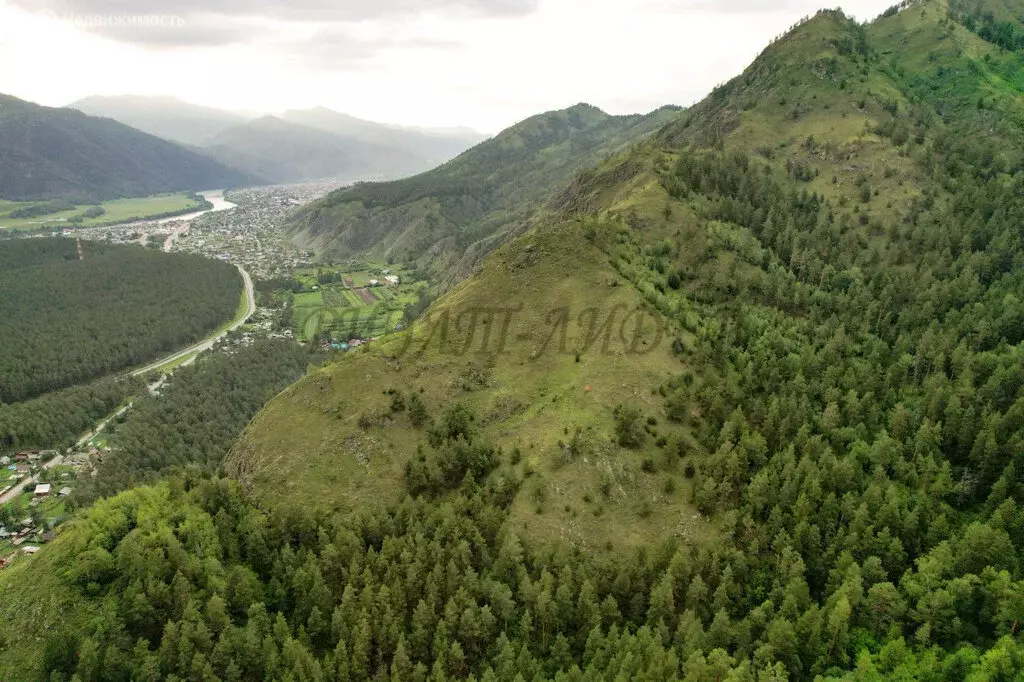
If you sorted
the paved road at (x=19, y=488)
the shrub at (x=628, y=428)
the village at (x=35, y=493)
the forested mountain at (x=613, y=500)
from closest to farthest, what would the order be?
the forested mountain at (x=613, y=500), the shrub at (x=628, y=428), the village at (x=35, y=493), the paved road at (x=19, y=488)

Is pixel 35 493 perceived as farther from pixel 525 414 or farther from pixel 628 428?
pixel 628 428

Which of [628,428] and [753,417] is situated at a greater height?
[753,417]

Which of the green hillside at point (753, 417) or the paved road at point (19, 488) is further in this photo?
the paved road at point (19, 488)

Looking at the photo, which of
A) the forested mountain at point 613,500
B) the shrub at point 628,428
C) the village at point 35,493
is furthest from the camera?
the village at point 35,493

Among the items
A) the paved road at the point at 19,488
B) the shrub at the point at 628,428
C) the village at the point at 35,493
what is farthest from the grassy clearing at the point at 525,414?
the paved road at the point at 19,488

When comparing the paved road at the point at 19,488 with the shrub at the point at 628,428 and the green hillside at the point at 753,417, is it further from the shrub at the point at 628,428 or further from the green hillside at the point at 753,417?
the shrub at the point at 628,428

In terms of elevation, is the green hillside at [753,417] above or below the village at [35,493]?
above

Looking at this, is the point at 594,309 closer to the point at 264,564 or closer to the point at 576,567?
the point at 576,567

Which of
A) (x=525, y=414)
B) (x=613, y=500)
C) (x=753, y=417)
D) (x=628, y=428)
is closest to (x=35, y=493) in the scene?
(x=525, y=414)

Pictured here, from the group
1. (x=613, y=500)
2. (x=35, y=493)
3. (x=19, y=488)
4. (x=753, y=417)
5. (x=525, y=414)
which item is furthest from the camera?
(x=19, y=488)
